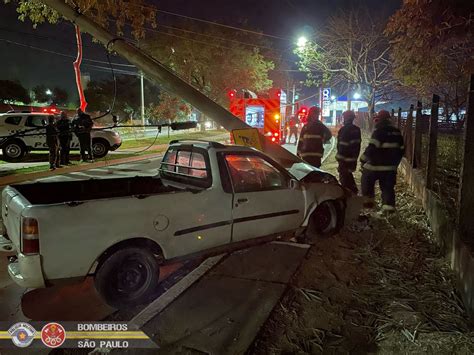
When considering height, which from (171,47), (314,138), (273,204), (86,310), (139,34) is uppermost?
(171,47)

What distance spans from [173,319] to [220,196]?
1.40m

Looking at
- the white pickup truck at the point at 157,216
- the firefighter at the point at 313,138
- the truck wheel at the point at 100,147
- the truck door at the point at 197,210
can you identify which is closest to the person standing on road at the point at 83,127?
the truck wheel at the point at 100,147

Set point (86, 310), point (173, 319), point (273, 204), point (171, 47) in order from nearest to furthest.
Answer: point (173, 319) → point (86, 310) → point (273, 204) → point (171, 47)

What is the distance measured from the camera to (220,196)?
173 inches

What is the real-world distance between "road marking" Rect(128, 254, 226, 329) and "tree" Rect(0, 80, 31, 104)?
59.1 m

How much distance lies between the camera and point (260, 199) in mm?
4773

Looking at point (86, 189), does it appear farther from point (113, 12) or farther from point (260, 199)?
point (113, 12)

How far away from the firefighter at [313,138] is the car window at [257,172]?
8.60ft

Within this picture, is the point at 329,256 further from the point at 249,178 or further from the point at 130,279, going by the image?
the point at 130,279

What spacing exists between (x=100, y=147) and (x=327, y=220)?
11927 mm

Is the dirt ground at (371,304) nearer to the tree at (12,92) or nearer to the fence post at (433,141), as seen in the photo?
the fence post at (433,141)

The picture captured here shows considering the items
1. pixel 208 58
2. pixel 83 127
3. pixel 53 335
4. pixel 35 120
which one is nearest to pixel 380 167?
pixel 53 335

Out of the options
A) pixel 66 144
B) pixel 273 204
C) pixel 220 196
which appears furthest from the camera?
pixel 66 144

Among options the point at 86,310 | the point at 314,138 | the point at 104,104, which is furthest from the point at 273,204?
the point at 104,104
